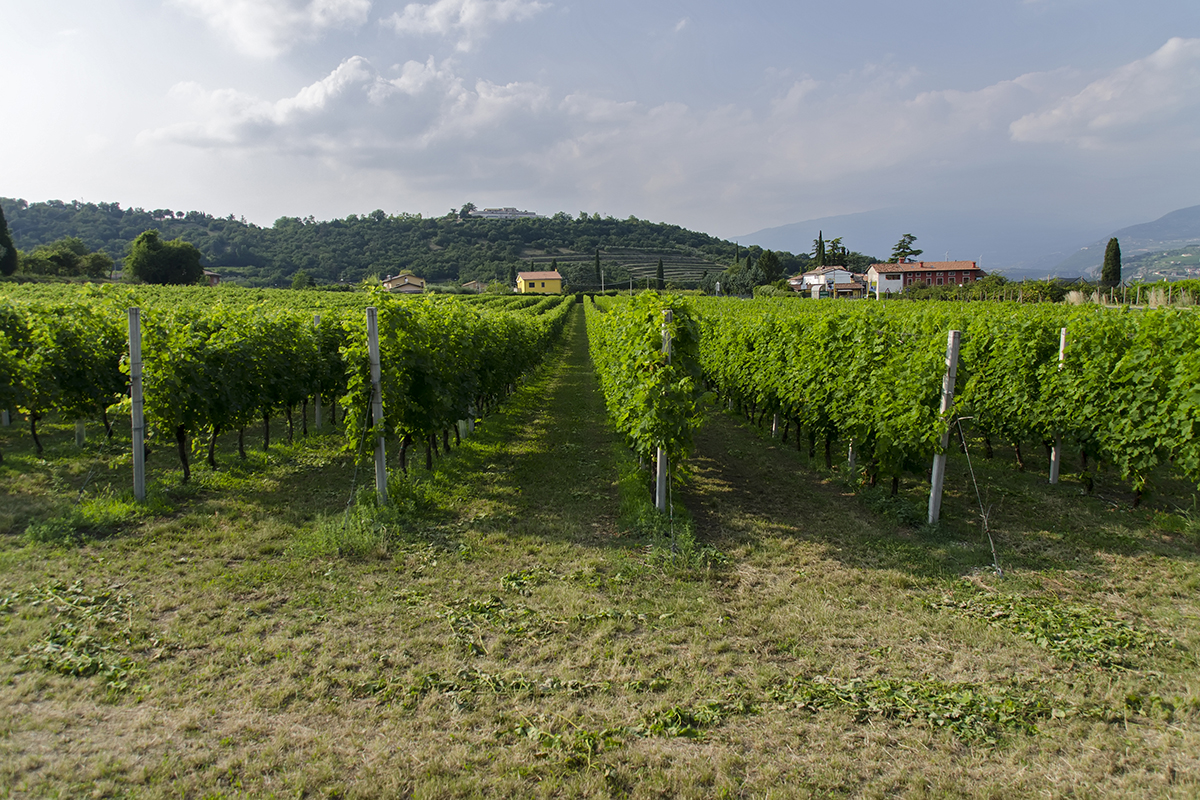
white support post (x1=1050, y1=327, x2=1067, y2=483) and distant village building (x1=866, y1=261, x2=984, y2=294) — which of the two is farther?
distant village building (x1=866, y1=261, x2=984, y2=294)

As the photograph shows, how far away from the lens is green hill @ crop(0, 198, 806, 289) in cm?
8750

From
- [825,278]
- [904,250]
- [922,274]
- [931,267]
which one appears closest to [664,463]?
[922,274]

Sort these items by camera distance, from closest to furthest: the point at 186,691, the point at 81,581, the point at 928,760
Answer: the point at 928,760 → the point at 186,691 → the point at 81,581


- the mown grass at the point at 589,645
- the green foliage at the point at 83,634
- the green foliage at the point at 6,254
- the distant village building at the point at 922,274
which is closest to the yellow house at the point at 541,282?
the distant village building at the point at 922,274

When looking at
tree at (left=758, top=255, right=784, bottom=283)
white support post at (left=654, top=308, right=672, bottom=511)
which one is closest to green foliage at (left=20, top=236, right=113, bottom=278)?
white support post at (left=654, top=308, right=672, bottom=511)

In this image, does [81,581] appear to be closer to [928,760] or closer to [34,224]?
[928,760]

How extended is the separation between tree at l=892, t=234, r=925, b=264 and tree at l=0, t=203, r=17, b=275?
376 feet

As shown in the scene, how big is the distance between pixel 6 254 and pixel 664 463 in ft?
211

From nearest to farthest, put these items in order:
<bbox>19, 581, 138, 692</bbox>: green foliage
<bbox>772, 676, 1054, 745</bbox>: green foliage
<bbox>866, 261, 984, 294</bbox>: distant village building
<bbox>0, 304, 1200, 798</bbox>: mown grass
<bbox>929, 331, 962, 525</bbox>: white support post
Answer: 1. <bbox>0, 304, 1200, 798</bbox>: mown grass
2. <bbox>772, 676, 1054, 745</bbox>: green foliage
3. <bbox>19, 581, 138, 692</bbox>: green foliage
4. <bbox>929, 331, 962, 525</bbox>: white support post
5. <bbox>866, 261, 984, 294</bbox>: distant village building

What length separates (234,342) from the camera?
359 inches

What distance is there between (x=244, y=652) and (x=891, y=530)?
6.58m

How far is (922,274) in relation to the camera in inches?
3282

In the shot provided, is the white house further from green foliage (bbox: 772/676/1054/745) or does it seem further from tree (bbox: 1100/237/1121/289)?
green foliage (bbox: 772/676/1054/745)

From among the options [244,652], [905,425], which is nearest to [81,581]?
[244,652]
